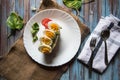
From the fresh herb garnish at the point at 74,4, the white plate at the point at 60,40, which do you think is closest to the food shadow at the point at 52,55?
the white plate at the point at 60,40

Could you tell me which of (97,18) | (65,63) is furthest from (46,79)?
(97,18)

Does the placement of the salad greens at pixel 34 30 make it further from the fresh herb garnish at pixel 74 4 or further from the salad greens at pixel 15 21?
the fresh herb garnish at pixel 74 4

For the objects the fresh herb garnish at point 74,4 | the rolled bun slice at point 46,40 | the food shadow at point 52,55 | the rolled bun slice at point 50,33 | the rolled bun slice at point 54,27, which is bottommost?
the food shadow at point 52,55

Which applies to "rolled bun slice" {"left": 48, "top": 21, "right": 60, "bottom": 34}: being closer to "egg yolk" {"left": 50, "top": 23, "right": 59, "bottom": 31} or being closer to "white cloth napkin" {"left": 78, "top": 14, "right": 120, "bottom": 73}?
"egg yolk" {"left": 50, "top": 23, "right": 59, "bottom": 31}

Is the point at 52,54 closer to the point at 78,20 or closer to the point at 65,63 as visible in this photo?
the point at 65,63

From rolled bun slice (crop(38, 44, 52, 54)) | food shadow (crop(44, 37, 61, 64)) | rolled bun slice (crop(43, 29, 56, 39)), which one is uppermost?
rolled bun slice (crop(43, 29, 56, 39))

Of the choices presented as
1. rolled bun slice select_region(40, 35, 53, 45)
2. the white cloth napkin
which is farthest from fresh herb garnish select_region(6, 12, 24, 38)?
the white cloth napkin

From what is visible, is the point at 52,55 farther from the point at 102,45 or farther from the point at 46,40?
the point at 102,45
